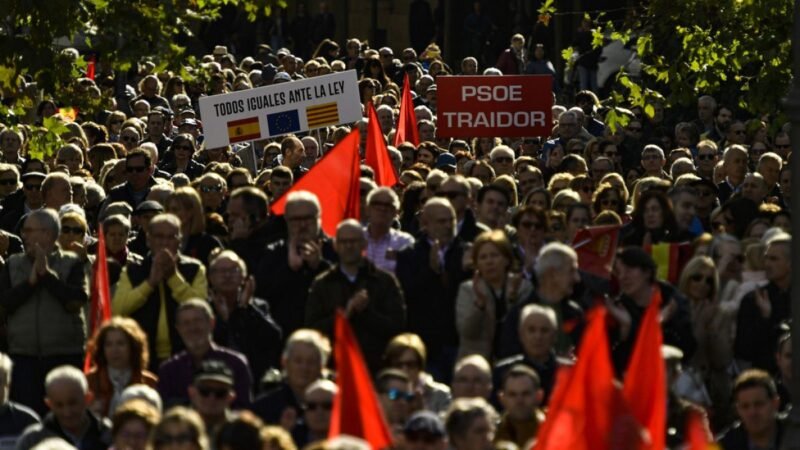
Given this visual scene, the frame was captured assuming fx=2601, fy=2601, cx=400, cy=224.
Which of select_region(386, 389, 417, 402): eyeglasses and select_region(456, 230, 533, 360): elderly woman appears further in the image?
select_region(456, 230, 533, 360): elderly woman

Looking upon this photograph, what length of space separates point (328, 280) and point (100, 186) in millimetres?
5296

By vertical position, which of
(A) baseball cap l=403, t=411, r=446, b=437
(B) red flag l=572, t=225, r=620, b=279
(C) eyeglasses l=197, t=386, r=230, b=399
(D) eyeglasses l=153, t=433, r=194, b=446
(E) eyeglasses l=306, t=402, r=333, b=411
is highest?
(D) eyeglasses l=153, t=433, r=194, b=446

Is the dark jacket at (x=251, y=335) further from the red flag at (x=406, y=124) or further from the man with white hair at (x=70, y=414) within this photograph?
the red flag at (x=406, y=124)

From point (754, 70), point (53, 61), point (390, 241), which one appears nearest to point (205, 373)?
point (390, 241)

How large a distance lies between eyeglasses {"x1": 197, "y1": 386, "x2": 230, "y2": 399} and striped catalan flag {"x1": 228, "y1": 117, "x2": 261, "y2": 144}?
978 cm

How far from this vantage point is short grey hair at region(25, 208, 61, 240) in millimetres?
13930

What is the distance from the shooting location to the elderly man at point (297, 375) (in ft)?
37.7

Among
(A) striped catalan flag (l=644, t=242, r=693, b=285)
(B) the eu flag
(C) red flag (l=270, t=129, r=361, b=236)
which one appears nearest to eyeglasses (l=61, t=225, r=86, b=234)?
(C) red flag (l=270, t=129, r=361, b=236)

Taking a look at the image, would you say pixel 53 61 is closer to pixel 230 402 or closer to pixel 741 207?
pixel 741 207

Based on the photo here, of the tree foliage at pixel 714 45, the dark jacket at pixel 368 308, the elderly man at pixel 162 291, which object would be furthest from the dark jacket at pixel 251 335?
the tree foliage at pixel 714 45

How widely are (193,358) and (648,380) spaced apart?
298 centimetres

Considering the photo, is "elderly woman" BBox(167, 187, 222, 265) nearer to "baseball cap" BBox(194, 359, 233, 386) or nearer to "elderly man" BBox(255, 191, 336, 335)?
"elderly man" BBox(255, 191, 336, 335)

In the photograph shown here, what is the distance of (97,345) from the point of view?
12.4 m

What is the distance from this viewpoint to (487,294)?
13297mm
